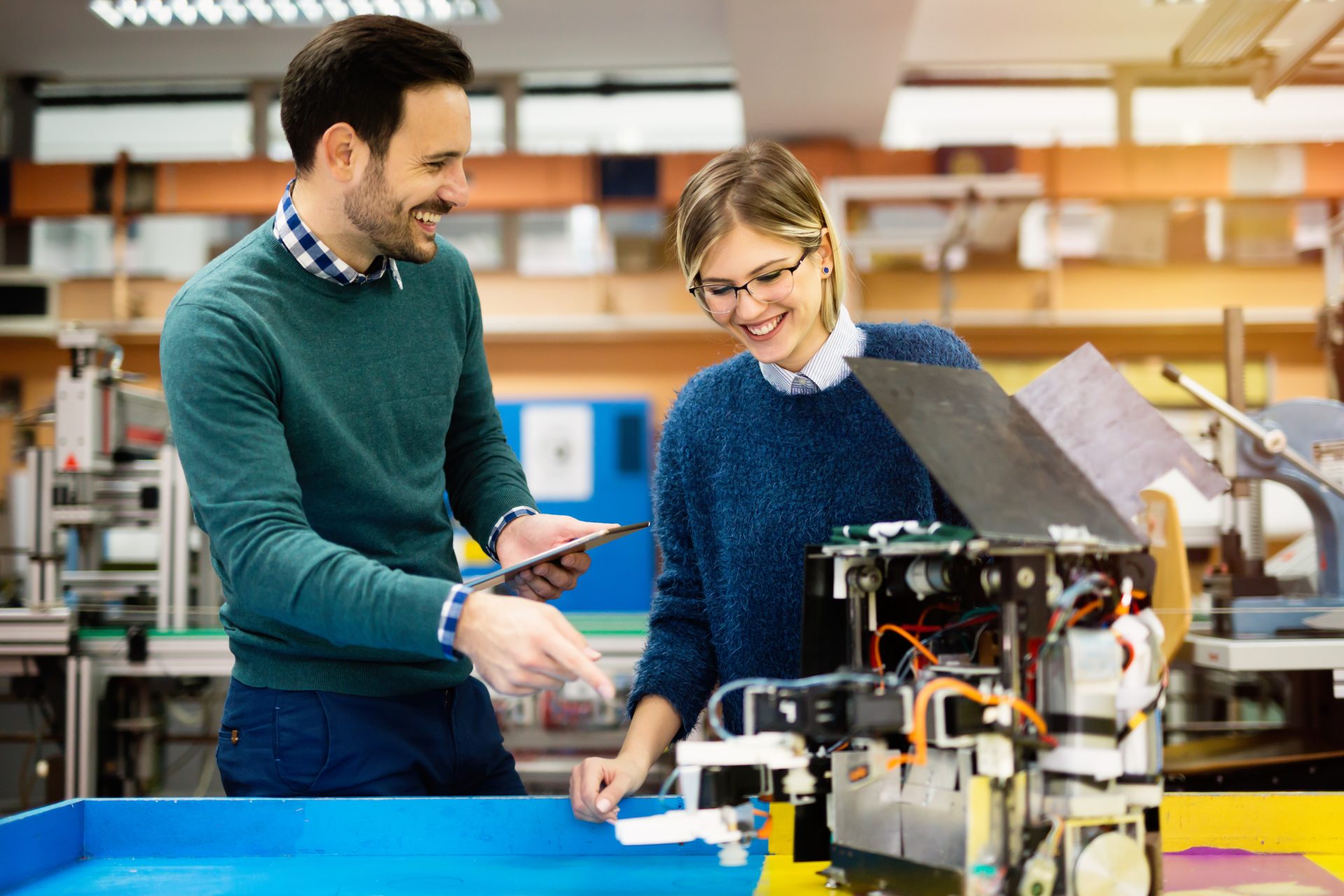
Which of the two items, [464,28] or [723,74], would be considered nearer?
[464,28]

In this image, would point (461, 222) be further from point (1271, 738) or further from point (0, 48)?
point (1271, 738)

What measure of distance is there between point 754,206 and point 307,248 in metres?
0.53

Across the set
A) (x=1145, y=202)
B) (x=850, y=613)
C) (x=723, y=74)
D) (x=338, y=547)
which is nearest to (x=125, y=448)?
(x=338, y=547)

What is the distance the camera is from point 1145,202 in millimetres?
4867

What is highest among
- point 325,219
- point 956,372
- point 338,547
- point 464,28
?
point 464,28

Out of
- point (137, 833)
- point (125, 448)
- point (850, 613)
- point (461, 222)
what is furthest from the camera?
point (461, 222)

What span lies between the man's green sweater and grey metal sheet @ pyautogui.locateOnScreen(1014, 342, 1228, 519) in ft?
1.88

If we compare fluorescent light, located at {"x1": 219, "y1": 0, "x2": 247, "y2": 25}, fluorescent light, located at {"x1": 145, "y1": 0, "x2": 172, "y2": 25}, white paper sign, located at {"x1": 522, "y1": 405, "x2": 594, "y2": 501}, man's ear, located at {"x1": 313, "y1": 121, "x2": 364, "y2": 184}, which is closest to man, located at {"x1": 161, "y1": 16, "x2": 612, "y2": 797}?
man's ear, located at {"x1": 313, "y1": 121, "x2": 364, "y2": 184}

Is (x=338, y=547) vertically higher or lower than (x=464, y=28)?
lower

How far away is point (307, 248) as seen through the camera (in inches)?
49.6

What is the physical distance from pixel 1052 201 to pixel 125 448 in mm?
3924

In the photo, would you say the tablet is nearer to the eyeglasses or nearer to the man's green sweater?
the man's green sweater

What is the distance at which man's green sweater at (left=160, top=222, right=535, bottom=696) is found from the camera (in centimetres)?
103

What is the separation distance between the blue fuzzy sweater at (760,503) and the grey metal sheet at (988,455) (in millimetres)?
383
